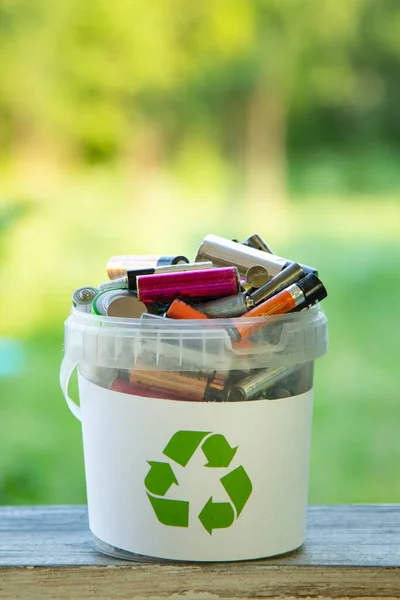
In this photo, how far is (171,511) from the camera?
71 cm

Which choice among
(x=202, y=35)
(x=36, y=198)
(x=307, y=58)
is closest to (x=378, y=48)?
(x=307, y=58)

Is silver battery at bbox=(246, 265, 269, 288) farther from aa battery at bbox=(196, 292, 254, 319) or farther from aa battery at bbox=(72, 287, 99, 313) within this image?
aa battery at bbox=(72, 287, 99, 313)

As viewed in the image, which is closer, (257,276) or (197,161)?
(257,276)

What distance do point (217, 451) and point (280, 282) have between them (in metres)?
0.16

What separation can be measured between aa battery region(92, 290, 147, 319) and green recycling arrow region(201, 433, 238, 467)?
0.14m

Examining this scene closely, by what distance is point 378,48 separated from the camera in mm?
6848

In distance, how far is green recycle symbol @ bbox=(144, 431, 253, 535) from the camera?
0.69 metres

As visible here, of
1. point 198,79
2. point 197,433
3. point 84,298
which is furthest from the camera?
point 198,79

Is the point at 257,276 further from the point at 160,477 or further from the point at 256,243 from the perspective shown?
the point at 160,477

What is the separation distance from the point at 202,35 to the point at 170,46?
0.95ft

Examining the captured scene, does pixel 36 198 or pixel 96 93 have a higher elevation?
pixel 96 93

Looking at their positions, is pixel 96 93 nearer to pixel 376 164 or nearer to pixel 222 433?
pixel 376 164

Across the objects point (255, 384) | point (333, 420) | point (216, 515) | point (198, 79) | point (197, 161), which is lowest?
point (333, 420)

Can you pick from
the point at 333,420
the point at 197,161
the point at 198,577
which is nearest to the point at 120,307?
the point at 198,577
